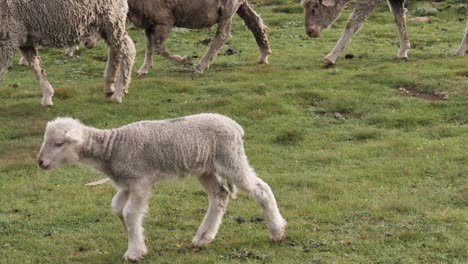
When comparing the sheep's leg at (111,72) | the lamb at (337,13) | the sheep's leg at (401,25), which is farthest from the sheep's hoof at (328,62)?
the sheep's leg at (111,72)

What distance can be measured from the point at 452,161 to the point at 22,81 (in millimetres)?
8936

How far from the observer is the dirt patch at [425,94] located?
15.6 meters

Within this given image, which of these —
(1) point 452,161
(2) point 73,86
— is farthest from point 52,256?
(2) point 73,86

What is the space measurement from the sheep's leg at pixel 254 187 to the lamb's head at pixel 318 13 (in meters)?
10.2

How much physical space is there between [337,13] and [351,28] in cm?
98

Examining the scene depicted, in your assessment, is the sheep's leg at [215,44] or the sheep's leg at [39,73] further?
the sheep's leg at [215,44]

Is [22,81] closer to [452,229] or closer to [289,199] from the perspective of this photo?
[289,199]

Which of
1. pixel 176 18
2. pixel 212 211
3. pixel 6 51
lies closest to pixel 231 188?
pixel 212 211

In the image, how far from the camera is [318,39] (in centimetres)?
2153

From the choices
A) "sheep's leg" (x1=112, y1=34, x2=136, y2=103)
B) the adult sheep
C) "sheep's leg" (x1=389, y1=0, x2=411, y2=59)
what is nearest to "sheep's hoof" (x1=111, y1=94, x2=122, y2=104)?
"sheep's leg" (x1=112, y1=34, x2=136, y2=103)

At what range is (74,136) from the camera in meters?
8.62

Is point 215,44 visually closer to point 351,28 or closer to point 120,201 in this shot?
point 351,28

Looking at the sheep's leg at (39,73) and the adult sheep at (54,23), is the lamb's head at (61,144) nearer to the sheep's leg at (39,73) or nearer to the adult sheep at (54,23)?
the adult sheep at (54,23)

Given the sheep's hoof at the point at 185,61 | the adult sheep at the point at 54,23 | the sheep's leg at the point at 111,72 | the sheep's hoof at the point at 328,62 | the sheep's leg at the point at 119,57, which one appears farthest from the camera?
the sheep's hoof at the point at 328,62
